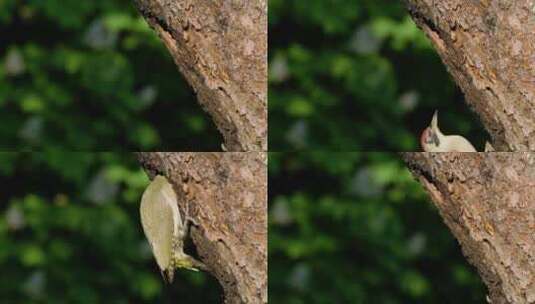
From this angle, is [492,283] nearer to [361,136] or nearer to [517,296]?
[517,296]

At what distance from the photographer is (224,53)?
3930 millimetres

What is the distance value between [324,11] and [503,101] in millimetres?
650

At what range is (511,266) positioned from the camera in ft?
13.7

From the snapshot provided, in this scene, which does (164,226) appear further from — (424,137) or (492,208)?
(492,208)

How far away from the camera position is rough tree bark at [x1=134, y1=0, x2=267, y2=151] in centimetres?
391

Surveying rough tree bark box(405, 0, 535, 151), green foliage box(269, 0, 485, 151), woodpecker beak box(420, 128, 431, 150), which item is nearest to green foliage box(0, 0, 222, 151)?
green foliage box(269, 0, 485, 151)

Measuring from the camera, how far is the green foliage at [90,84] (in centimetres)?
382

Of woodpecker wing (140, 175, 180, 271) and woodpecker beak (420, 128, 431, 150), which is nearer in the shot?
woodpecker wing (140, 175, 180, 271)

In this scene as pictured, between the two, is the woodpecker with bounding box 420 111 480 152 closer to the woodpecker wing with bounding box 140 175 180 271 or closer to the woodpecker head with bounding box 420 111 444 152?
the woodpecker head with bounding box 420 111 444 152

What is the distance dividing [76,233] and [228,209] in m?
0.46

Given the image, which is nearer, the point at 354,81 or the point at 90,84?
the point at 90,84

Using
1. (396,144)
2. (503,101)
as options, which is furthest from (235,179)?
(503,101)

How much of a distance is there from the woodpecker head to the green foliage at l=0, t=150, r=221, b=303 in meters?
0.85

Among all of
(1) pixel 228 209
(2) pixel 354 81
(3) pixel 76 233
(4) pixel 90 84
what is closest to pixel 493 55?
(2) pixel 354 81
